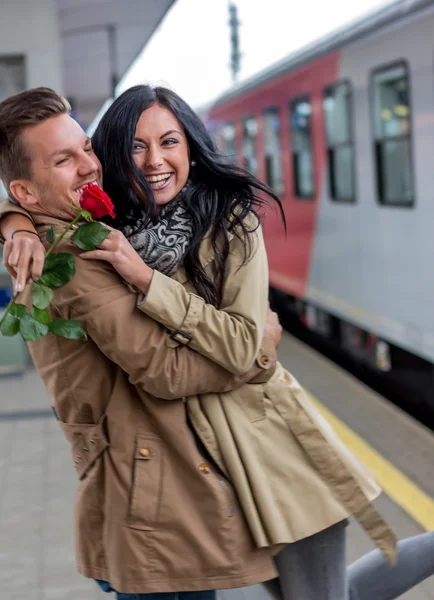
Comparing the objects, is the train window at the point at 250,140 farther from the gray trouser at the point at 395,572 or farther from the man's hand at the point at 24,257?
the man's hand at the point at 24,257

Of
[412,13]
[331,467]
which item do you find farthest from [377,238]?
[331,467]

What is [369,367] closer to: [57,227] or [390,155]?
[390,155]

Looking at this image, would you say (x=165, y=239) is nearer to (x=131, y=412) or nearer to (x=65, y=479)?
(x=131, y=412)

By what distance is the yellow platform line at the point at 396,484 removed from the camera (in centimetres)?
457

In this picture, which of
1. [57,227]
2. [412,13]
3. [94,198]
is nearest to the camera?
[94,198]

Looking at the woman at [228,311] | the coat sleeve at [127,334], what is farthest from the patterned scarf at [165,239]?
the coat sleeve at [127,334]

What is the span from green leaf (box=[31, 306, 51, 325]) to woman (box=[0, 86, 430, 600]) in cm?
21

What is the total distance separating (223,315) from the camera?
200 cm

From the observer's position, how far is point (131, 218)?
84.3 inches

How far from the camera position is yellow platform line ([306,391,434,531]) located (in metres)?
4.57

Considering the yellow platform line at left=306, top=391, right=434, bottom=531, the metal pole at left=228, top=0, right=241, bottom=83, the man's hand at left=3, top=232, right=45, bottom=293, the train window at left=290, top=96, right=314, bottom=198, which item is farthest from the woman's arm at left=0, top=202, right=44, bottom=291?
the metal pole at left=228, top=0, right=241, bottom=83

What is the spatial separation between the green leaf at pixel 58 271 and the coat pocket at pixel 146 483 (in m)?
0.37

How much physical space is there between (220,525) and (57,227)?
2.30 feet

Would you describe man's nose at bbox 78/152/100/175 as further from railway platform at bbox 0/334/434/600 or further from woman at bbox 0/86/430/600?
railway platform at bbox 0/334/434/600
